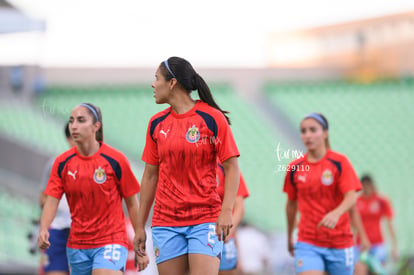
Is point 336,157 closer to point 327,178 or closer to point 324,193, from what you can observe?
point 327,178

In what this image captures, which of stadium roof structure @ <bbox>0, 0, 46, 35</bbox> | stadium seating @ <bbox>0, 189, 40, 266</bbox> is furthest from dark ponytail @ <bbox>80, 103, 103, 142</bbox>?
stadium seating @ <bbox>0, 189, 40, 266</bbox>

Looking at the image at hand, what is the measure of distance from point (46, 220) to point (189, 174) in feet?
6.25

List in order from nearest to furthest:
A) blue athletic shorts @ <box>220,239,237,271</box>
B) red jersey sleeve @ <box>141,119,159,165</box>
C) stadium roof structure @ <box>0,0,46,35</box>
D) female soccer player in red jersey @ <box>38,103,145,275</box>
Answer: red jersey sleeve @ <box>141,119,159,165</box> → female soccer player in red jersey @ <box>38,103,145,275</box> → blue athletic shorts @ <box>220,239,237,271</box> → stadium roof structure @ <box>0,0,46,35</box>

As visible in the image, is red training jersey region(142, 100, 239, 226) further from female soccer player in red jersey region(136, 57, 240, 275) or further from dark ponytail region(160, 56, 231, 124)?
dark ponytail region(160, 56, 231, 124)

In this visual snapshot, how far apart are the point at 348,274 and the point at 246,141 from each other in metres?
13.9

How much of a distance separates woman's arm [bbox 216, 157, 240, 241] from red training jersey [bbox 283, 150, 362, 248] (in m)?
1.93

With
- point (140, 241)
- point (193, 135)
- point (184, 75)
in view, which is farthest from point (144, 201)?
point (184, 75)

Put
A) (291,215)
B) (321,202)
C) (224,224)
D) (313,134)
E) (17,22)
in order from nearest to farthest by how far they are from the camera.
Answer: (224,224) < (321,202) < (313,134) < (291,215) < (17,22)

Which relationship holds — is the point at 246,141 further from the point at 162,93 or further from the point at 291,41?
the point at 162,93

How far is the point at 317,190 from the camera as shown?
7.28 m

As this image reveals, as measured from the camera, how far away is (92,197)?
21.5ft

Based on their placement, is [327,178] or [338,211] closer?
[338,211]

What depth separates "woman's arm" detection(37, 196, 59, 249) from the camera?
6406mm

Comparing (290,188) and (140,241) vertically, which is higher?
(290,188)
